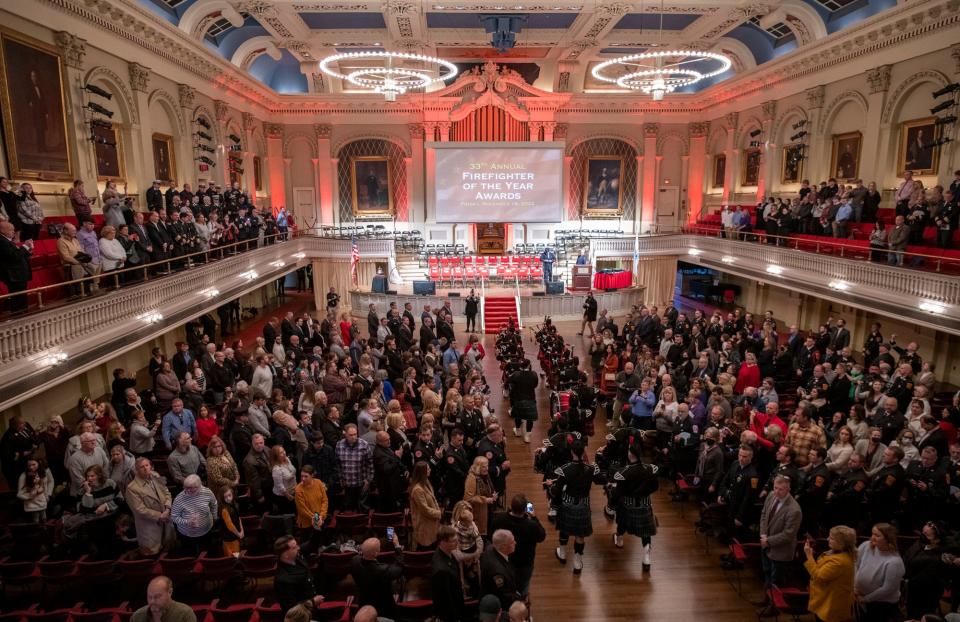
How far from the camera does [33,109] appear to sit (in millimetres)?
10336

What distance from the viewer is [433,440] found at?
23.0 ft

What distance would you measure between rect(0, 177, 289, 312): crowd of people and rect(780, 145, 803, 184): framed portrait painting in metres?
16.5

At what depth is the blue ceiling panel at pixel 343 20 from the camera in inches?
737

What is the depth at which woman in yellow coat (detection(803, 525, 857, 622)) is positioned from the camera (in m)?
4.58

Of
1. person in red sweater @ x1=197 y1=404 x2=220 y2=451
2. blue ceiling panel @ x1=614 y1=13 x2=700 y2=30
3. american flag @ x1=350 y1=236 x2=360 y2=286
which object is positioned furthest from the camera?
american flag @ x1=350 y1=236 x2=360 y2=286

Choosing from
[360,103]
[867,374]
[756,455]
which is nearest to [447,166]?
[360,103]

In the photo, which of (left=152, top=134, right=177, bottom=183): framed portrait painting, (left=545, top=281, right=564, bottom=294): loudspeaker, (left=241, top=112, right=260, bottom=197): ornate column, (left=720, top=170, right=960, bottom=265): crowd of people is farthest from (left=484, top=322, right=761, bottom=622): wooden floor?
(left=241, top=112, right=260, bottom=197): ornate column

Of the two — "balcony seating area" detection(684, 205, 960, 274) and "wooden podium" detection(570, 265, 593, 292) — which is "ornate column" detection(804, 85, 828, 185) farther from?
"wooden podium" detection(570, 265, 593, 292)

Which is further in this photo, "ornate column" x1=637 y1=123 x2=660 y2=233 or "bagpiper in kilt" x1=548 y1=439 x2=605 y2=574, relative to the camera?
"ornate column" x1=637 y1=123 x2=660 y2=233

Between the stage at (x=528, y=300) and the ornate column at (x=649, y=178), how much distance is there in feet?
21.5

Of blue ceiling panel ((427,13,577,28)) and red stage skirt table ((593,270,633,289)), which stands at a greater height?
blue ceiling panel ((427,13,577,28))

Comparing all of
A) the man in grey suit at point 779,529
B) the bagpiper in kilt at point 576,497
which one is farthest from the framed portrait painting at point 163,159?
the man in grey suit at point 779,529

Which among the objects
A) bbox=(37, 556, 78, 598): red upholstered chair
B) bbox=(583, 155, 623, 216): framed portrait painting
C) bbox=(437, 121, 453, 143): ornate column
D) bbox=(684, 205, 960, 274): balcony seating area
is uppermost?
bbox=(437, 121, 453, 143): ornate column

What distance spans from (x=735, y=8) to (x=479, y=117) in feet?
34.3
